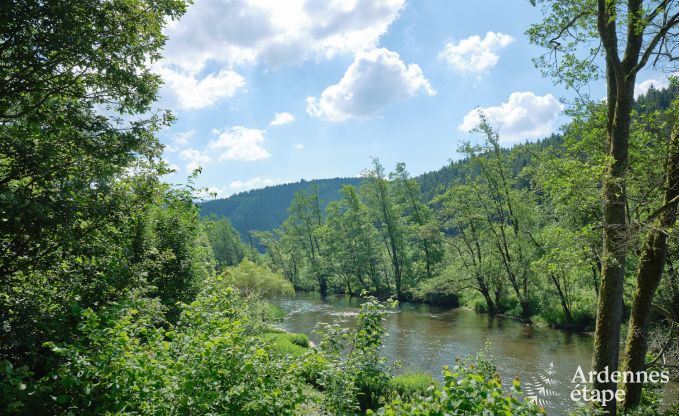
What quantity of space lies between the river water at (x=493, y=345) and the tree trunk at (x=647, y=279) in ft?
9.79

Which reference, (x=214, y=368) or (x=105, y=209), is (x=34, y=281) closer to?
(x=105, y=209)

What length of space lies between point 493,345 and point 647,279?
12633 millimetres

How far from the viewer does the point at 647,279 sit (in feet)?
26.9

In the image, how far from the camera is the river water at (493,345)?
13982mm

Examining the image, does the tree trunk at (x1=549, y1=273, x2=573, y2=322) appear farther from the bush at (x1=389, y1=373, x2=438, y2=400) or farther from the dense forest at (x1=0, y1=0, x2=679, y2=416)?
the bush at (x1=389, y1=373, x2=438, y2=400)

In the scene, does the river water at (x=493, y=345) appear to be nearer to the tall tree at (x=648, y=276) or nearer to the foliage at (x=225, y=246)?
the tall tree at (x=648, y=276)

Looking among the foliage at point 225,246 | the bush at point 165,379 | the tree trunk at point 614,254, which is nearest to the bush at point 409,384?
the tree trunk at point 614,254

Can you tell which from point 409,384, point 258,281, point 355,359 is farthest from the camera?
point 258,281

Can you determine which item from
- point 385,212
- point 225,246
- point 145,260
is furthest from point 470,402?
point 225,246

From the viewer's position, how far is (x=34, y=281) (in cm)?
639

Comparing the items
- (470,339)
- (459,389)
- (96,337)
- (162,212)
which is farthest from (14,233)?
(470,339)

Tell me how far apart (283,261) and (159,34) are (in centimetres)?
5382

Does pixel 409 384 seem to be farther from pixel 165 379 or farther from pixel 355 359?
pixel 165 379

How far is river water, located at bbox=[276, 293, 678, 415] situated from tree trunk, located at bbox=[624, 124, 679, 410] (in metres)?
2.98
